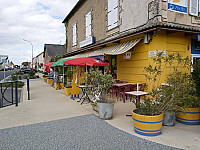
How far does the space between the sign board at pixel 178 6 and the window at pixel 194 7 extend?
1.15 feet

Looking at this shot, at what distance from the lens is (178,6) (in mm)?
6867

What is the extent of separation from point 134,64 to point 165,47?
1.68 meters

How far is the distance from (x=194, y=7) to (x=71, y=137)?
7.64 m

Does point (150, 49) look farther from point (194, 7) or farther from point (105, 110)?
point (105, 110)

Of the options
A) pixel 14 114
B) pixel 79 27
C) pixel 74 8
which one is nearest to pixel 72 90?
pixel 14 114

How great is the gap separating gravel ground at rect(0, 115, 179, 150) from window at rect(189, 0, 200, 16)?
253 inches

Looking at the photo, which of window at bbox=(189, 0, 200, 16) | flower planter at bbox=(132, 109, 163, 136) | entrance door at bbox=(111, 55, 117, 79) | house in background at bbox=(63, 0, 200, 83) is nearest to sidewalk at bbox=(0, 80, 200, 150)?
flower planter at bbox=(132, 109, 163, 136)

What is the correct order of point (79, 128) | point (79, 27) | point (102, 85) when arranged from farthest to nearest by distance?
point (79, 27) < point (102, 85) < point (79, 128)

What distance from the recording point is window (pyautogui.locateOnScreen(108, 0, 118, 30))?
9125 mm

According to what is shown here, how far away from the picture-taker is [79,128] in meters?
4.16

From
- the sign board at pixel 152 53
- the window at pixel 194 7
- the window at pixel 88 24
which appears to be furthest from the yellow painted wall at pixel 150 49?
the window at pixel 88 24

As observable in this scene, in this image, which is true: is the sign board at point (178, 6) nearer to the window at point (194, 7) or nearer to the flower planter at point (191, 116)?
the window at point (194, 7)

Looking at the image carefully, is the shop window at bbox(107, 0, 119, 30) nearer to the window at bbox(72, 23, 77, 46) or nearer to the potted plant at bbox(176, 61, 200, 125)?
the potted plant at bbox(176, 61, 200, 125)

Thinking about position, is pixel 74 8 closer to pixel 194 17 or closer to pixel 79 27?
pixel 79 27
